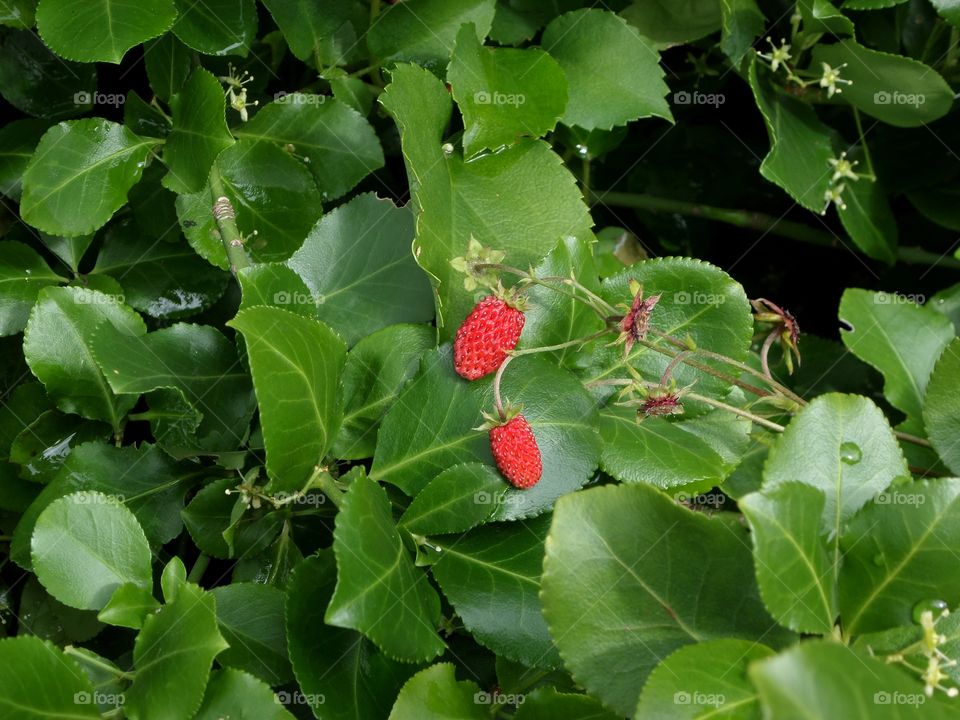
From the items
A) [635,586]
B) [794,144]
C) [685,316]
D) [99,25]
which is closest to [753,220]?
[794,144]

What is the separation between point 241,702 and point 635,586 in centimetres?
34

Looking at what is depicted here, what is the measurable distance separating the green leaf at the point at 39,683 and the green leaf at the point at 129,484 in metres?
0.19

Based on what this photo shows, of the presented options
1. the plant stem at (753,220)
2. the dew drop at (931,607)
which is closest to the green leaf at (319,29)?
the plant stem at (753,220)

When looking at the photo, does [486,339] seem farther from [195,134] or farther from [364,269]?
[195,134]

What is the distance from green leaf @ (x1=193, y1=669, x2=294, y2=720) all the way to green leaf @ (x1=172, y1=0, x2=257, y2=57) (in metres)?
0.66

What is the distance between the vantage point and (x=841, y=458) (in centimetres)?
88

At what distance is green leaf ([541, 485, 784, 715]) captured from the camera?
785 millimetres

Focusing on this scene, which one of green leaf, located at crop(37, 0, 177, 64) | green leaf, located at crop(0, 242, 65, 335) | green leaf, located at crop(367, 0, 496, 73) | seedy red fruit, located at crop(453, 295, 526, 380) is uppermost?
green leaf, located at crop(37, 0, 177, 64)

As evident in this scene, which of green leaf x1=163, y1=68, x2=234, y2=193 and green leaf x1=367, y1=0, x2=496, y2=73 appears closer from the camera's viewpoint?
green leaf x1=163, y1=68, x2=234, y2=193

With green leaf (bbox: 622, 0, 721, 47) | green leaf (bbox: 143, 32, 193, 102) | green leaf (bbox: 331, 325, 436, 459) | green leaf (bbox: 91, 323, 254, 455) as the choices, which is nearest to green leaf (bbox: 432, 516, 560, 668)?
green leaf (bbox: 331, 325, 436, 459)

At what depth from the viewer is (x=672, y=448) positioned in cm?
97

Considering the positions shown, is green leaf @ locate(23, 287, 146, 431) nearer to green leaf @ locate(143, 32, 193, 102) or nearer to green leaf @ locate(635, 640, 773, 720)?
green leaf @ locate(143, 32, 193, 102)

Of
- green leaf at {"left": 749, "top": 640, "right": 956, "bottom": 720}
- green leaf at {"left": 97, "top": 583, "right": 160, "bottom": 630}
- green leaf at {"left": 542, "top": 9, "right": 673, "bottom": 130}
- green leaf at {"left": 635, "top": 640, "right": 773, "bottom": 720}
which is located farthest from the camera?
green leaf at {"left": 542, "top": 9, "right": 673, "bottom": 130}

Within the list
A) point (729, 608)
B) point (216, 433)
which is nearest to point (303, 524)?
point (216, 433)
